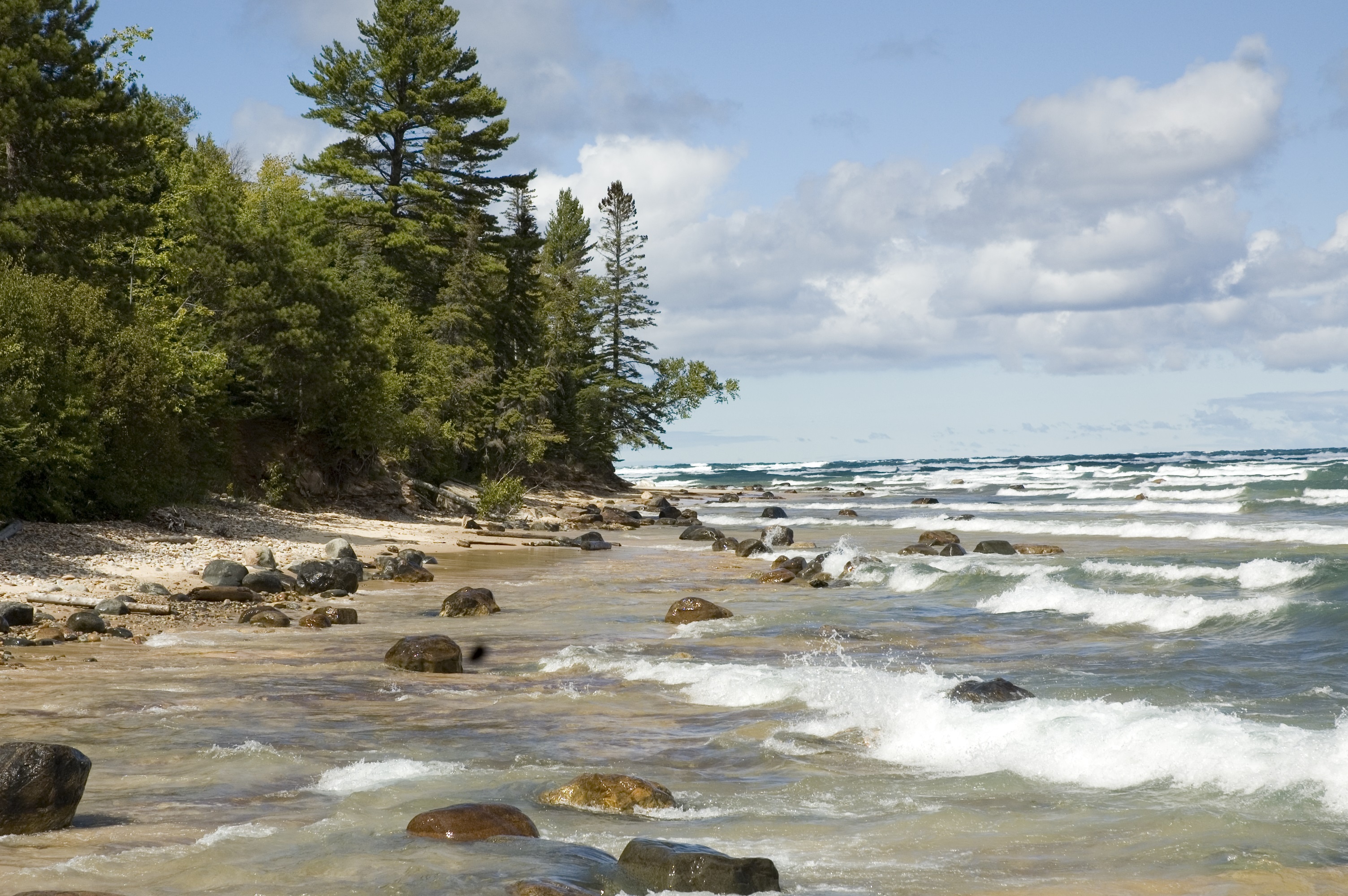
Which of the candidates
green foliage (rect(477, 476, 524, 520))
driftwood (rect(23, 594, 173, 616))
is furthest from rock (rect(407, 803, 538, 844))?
green foliage (rect(477, 476, 524, 520))

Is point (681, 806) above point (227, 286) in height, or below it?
below

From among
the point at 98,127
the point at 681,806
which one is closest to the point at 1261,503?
the point at 98,127

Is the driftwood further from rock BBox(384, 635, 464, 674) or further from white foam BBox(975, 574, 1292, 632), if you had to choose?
white foam BBox(975, 574, 1292, 632)

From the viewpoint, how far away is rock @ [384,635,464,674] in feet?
44.8

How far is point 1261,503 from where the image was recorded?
157 feet

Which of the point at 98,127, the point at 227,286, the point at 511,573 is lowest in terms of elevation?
the point at 511,573

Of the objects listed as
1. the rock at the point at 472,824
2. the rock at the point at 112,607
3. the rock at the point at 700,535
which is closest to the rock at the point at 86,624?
the rock at the point at 112,607

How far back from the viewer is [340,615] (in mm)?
17500

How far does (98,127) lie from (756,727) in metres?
22.5

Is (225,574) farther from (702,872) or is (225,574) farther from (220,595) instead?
(702,872)

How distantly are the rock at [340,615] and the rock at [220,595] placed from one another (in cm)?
190

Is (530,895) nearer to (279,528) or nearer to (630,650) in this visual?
(630,650)

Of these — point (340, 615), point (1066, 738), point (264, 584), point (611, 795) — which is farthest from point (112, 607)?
point (1066, 738)

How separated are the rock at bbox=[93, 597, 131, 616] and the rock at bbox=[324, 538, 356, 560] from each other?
Answer: 24.0 ft
